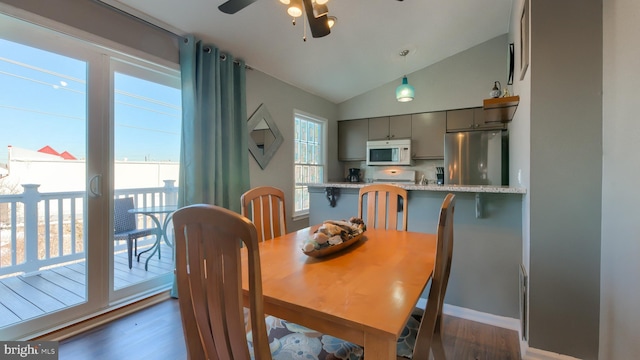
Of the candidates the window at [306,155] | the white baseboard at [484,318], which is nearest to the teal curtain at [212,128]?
the window at [306,155]

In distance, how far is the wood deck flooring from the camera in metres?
1.81

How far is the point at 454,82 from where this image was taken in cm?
400

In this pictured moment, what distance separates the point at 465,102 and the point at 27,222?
4786 mm

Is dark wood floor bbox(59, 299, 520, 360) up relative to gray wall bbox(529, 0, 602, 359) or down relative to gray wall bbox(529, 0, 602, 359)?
down

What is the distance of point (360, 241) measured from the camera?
1600 mm

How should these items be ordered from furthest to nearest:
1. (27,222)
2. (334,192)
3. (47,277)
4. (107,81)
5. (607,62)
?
(334,192)
(107,81)
(47,277)
(27,222)
(607,62)

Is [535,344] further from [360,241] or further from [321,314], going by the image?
[321,314]

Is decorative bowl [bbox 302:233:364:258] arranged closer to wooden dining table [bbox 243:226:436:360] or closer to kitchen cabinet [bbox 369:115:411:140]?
wooden dining table [bbox 243:226:436:360]

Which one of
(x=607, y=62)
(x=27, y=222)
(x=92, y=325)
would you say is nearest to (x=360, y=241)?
(x=607, y=62)

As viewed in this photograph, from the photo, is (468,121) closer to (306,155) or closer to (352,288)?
(306,155)

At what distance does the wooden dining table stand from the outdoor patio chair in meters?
1.61

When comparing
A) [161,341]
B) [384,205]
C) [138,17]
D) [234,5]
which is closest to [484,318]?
[384,205]

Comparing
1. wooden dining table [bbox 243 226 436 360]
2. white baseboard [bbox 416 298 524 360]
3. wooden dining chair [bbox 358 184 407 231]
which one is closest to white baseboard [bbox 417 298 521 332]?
white baseboard [bbox 416 298 524 360]

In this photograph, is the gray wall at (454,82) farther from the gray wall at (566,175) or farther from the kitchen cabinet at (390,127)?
the gray wall at (566,175)
